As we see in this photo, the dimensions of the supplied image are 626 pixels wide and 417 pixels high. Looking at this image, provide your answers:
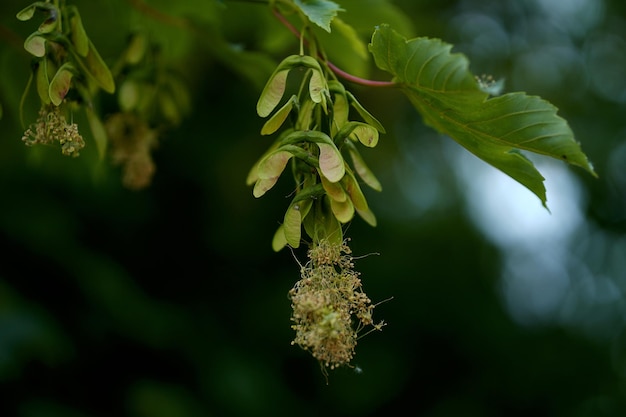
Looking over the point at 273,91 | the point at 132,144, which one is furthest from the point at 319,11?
the point at 132,144

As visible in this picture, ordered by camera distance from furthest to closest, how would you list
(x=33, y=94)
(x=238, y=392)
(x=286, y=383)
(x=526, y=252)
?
(x=526, y=252) → (x=286, y=383) → (x=238, y=392) → (x=33, y=94)

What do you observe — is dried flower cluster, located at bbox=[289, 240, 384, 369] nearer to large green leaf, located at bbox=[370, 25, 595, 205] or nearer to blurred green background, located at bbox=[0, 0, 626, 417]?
large green leaf, located at bbox=[370, 25, 595, 205]

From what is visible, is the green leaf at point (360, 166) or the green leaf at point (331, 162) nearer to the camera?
the green leaf at point (331, 162)

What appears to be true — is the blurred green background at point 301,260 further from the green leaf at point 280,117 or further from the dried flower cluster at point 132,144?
the green leaf at point 280,117

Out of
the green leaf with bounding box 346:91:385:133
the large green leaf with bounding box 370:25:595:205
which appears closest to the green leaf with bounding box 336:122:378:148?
the green leaf with bounding box 346:91:385:133

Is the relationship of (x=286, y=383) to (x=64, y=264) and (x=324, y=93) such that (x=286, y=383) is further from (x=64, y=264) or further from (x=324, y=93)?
(x=324, y=93)

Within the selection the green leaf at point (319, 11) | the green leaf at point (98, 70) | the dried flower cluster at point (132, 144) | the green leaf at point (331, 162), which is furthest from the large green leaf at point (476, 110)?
the dried flower cluster at point (132, 144)

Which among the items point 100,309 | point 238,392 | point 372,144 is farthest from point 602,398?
point 372,144
